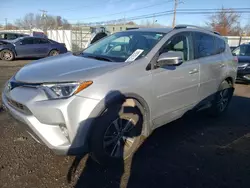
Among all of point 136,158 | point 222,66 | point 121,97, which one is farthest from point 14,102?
point 222,66

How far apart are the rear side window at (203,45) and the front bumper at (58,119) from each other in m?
2.31

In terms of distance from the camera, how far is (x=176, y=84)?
10.9 ft

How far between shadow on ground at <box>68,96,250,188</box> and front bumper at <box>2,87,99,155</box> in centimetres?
50

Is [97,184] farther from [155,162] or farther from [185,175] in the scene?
[185,175]

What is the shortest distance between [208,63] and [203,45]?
348 millimetres

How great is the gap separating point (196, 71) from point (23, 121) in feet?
8.70

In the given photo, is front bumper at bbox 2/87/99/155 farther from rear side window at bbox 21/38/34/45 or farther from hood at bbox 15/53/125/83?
rear side window at bbox 21/38/34/45

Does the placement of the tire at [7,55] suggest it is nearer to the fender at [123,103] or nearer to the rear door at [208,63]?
the rear door at [208,63]

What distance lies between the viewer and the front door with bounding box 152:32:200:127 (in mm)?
3085

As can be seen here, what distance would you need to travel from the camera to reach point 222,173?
2.82 metres

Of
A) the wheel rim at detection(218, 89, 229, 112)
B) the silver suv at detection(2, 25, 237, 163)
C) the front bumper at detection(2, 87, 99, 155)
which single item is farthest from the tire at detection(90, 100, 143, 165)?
the wheel rim at detection(218, 89, 229, 112)

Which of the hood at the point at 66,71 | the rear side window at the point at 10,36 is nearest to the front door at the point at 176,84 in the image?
the hood at the point at 66,71

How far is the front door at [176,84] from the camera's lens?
3.08 metres

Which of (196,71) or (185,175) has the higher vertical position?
(196,71)
